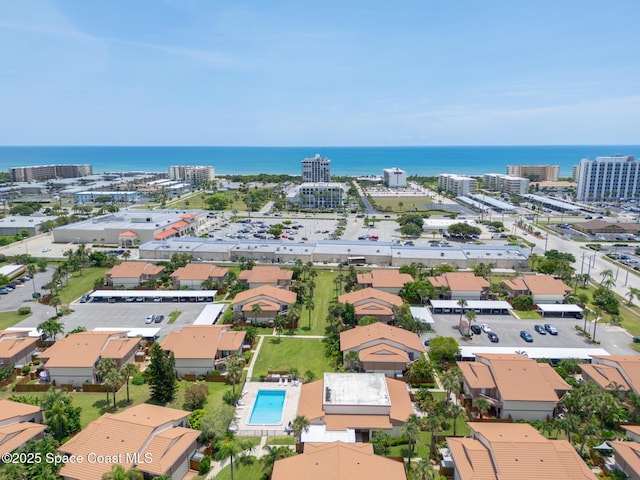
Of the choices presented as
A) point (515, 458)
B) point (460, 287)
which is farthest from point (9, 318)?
point (460, 287)

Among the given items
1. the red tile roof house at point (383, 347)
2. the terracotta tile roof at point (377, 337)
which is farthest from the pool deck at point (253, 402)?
the terracotta tile roof at point (377, 337)

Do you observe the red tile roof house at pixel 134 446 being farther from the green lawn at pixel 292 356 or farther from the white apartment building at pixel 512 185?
the white apartment building at pixel 512 185

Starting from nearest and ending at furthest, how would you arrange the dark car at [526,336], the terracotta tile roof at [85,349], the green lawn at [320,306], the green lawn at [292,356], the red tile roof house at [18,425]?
the red tile roof house at [18,425] < the terracotta tile roof at [85,349] < the green lawn at [292,356] < the dark car at [526,336] < the green lawn at [320,306]

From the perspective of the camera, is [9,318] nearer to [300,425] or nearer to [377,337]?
[300,425]

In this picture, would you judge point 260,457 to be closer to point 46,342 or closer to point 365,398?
point 365,398

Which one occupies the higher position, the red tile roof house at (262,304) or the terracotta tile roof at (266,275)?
the terracotta tile roof at (266,275)

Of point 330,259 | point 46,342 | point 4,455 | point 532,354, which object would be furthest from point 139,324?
point 532,354
